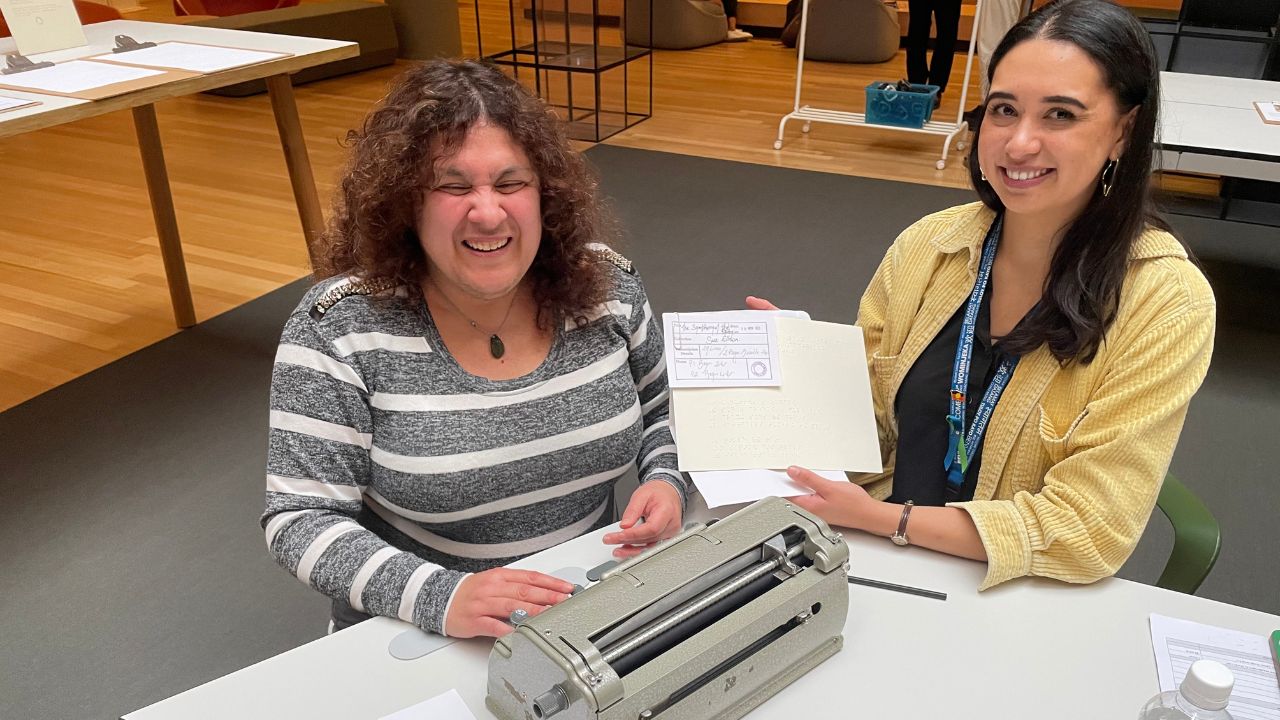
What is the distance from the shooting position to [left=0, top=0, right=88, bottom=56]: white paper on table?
2.97 m

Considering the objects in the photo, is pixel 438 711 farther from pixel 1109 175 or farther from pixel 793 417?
pixel 1109 175

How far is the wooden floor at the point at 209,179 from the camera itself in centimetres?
365

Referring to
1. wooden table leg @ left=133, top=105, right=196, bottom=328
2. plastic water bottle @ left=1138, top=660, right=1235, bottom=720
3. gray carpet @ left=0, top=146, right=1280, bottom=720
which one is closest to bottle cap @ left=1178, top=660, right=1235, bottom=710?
plastic water bottle @ left=1138, top=660, right=1235, bottom=720

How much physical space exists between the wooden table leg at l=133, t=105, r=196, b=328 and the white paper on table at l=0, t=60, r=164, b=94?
1.20 feet

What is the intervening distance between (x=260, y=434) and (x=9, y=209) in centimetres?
276

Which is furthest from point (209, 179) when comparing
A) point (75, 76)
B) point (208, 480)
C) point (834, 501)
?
point (834, 501)

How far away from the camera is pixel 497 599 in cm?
111

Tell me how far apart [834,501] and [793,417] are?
0.50 ft

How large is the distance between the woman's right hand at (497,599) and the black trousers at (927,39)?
5602 mm

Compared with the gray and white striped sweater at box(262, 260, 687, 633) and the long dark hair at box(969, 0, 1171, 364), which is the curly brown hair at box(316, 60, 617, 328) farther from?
the long dark hair at box(969, 0, 1171, 364)

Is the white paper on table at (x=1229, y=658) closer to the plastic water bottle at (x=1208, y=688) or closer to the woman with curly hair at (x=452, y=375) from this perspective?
the plastic water bottle at (x=1208, y=688)

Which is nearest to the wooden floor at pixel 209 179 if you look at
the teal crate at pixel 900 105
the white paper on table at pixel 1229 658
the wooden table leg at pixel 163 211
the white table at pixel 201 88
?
the wooden table leg at pixel 163 211

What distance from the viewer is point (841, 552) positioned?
106 cm

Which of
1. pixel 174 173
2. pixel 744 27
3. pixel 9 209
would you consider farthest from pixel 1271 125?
pixel 744 27
